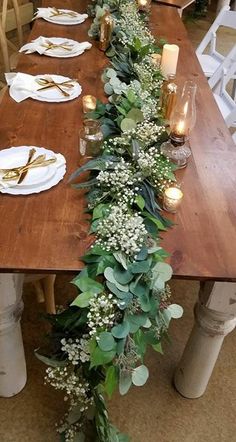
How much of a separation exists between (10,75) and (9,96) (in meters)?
0.13

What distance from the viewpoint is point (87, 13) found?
229 centimetres

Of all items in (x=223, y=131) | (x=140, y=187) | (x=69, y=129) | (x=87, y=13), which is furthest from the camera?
(x=87, y=13)

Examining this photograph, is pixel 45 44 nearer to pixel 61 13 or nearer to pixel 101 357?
pixel 61 13

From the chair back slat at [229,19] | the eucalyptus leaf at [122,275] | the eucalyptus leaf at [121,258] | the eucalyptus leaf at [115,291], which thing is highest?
the chair back slat at [229,19]

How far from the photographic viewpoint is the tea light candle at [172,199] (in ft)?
3.58

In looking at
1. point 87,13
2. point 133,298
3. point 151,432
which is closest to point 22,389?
point 151,432

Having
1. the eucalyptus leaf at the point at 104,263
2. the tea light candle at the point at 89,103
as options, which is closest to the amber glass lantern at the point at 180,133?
the tea light candle at the point at 89,103

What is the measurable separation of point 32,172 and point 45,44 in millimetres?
982

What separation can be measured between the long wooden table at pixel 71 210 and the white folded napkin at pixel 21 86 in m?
0.03

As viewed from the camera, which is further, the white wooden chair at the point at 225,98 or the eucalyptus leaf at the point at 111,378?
the white wooden chair at the point at 225,98

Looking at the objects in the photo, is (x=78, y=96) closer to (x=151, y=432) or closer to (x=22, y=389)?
(x=22, y=389)

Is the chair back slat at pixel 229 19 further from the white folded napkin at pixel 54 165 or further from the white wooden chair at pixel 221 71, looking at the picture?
the white folded napkin at pixel 54 165

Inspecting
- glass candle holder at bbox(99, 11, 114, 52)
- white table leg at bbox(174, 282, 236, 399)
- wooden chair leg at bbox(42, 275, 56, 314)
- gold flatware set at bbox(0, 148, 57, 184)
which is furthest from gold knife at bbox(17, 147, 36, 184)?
glass candle holder at bbox(99, 11, 114, 52)

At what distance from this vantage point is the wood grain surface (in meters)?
0.94
